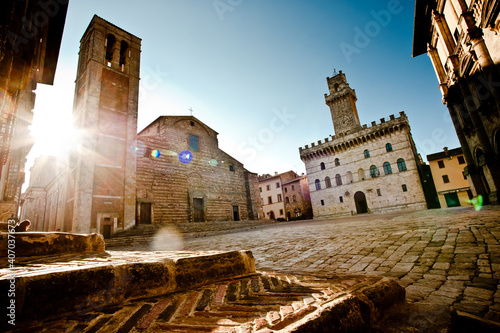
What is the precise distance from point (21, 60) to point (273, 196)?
131 feet

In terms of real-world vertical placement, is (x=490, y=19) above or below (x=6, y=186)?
above

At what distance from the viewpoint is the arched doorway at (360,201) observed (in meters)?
29.1

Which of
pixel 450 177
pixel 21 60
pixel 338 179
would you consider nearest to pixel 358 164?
pixel 338 179

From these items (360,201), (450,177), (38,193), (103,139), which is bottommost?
(360,201)

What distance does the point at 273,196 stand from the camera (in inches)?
1726

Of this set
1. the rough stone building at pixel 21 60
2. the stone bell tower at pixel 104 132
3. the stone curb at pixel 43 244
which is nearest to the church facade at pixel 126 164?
the stone bell tower at pixel 104 132

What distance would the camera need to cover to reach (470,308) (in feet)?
6.13

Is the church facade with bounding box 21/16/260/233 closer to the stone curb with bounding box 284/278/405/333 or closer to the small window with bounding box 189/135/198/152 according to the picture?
the small window with bounding box 189/135/198/152

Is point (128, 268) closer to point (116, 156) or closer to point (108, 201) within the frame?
point (108, 201)

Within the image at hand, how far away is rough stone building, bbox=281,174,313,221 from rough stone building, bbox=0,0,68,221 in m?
34.3

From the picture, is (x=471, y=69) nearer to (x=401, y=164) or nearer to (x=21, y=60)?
(x=21, y=60)

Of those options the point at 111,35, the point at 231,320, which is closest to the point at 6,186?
the point at 111,35

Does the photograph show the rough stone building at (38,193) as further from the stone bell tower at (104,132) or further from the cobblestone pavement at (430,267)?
the cobblestone pavement at (430,267)

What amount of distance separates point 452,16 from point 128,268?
55.1 ft
